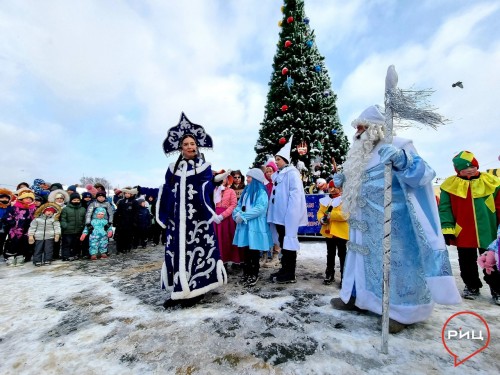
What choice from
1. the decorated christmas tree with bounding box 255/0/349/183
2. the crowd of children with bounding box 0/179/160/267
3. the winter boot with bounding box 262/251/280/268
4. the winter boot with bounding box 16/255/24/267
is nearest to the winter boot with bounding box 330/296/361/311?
the winter boot with bounding box 262/251/280/268

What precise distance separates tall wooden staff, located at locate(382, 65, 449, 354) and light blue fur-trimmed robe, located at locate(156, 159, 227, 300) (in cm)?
191

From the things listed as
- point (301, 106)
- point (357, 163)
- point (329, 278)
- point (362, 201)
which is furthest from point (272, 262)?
point (301, 106)

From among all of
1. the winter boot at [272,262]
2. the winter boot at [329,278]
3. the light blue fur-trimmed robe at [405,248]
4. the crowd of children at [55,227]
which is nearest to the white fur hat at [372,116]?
the light blue fur-trimmed robe at [405,248]

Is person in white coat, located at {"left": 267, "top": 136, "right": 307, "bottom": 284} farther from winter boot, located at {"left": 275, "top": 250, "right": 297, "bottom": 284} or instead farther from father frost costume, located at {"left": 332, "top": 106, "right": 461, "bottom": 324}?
father frost costume, located at {"left": 332, "top": 106, "right": 461, "bottom": 324}

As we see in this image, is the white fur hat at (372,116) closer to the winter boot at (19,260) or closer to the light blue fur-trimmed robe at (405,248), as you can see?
the light blue fur-trimmed robe at (405,248)

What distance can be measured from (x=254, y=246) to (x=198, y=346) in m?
1.81

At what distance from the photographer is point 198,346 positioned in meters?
2.14

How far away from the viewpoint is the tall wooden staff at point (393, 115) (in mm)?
1976

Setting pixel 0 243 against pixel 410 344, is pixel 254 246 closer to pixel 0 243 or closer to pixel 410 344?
pixel 410 344

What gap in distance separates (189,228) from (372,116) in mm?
2457

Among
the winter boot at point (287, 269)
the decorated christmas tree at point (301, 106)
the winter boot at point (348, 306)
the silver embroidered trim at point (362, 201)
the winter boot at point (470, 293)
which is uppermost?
the decorated christmas tree at point (301, 106)

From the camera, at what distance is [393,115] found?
2.04 m

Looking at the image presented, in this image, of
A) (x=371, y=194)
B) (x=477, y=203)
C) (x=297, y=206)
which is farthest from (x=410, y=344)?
(x=477, y=203)

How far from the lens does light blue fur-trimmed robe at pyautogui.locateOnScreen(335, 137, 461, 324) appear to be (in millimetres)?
2211
